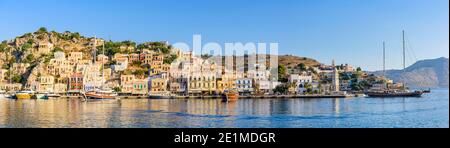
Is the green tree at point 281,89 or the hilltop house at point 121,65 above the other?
the hilltop house at point 121,65

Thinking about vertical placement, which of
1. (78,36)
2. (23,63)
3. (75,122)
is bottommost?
(75,122)

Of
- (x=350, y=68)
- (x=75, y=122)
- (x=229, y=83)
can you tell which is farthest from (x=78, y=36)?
(x=75, y=122)

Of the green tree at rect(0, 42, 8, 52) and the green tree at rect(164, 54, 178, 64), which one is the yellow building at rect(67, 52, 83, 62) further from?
the green tree at rect(0, 42, 8, 52)

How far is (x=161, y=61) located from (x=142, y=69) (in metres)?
1.95

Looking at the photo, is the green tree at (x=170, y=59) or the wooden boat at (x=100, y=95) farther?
the green tree at (x=170, y=59)

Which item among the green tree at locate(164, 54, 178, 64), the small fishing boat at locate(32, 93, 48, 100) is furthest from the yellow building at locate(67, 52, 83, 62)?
the small fishing boat at locate(32, 93, 48, 100)

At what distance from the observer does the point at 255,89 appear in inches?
1208

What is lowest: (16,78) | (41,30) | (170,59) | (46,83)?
(46,83)

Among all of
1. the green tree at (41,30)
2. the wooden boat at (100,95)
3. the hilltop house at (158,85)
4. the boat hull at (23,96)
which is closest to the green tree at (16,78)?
the boat hull at (23,96)

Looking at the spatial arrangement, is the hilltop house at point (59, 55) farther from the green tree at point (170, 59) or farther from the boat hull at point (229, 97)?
the boat hull at point (229, 97)

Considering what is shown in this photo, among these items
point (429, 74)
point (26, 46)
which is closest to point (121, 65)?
point (26, 46)

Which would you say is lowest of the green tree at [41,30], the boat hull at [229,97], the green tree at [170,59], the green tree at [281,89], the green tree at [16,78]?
the boat hull at [229,97]

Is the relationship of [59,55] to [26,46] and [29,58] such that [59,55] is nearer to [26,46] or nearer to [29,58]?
[29,58]
